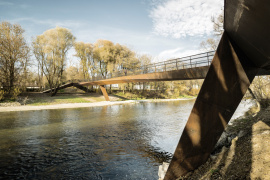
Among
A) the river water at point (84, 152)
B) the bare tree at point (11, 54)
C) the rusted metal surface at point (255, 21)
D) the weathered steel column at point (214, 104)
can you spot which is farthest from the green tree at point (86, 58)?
the rusted metal surface at point (255, 21)

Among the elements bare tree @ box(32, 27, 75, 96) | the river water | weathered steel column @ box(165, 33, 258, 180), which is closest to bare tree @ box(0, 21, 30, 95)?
bare tree @ box(32, 27, 75, 96)

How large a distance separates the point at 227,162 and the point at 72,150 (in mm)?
6611

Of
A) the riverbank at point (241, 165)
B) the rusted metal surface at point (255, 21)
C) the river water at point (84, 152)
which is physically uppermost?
the rusted metal surface at point (255, 21)

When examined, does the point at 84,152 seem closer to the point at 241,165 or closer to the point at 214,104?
the point at 214,104

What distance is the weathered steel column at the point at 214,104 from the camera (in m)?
3.67

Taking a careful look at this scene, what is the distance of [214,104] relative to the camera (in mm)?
3883

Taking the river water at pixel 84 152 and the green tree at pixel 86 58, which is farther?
the green tree at pixel 86 58

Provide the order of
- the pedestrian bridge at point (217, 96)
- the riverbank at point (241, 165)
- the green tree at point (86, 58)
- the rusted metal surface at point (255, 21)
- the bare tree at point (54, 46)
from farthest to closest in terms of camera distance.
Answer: the green tree at point (86, 58) < the bare tree at point (54, 46) < the pedestrian bridge at point (217, 96) < the riverbank at point (241, 165) < the rusted metal surface at point (255, 21)

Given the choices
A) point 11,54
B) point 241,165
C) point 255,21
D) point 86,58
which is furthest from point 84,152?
point 86,58

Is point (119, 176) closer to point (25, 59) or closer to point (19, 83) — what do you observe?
point (19, 83)

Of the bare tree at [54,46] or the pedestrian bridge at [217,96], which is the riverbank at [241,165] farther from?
the bare tree at [54,46]

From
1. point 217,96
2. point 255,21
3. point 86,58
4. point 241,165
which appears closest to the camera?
→ point 255,21

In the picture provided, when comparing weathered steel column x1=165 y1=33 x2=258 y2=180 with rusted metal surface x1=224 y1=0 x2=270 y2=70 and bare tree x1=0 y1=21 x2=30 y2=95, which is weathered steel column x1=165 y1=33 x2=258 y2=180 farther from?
bare tree x1=0 y1=21 x2=30 y2=95

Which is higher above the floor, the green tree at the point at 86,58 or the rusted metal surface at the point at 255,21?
the green tree at the point at 86,58
